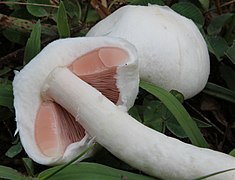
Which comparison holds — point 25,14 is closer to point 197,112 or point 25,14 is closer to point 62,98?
point 62,98

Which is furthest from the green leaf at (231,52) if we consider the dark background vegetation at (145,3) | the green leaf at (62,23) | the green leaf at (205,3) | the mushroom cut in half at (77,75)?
the green leaf at (62,23)

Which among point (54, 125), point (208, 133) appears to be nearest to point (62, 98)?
point (54, 125)

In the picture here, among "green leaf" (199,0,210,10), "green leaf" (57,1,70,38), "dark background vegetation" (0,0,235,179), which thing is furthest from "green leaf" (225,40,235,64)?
"green leaf" (57,1,70,38)

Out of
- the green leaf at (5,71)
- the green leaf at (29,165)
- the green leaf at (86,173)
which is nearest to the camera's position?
the green leaf at (86,173)

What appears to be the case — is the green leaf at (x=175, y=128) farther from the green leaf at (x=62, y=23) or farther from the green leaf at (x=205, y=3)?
the green leaf at (x=205, y=3)

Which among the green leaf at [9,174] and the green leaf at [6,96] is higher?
the green leaf at [6,96]

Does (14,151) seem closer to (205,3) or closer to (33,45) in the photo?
(33,45)

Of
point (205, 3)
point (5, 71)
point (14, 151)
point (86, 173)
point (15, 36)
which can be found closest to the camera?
point (86, 173)

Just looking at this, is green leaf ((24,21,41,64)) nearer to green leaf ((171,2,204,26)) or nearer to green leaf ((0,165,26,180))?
green leaf ((0,165,26,180))

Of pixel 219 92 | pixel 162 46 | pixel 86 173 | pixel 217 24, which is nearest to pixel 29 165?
pixel 86 173
